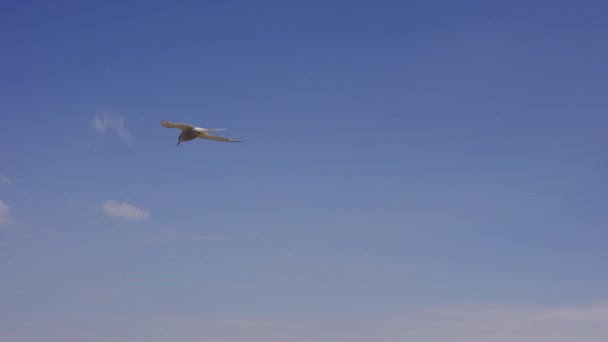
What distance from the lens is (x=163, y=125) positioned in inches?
2928

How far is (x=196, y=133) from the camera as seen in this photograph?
74.3 m

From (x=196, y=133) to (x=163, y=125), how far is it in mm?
3834

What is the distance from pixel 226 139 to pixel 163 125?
285 inches

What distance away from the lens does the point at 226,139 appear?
76000mm

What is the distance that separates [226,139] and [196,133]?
365cm
